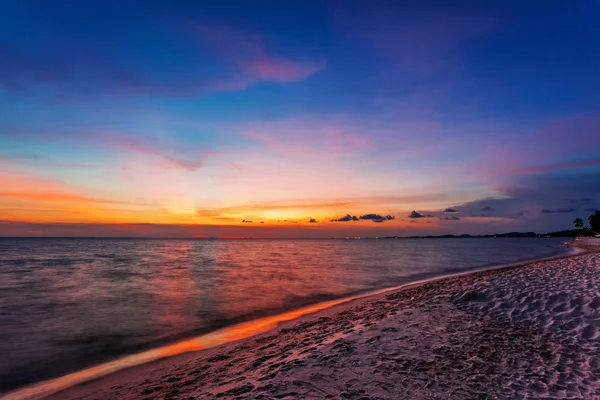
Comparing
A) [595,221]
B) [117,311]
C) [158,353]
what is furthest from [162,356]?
[595,221]

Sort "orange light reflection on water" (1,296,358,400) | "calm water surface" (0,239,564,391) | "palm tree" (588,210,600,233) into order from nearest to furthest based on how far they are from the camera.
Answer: "orange light reflection on water" (1,296,358,400) → "calm water surface" (0,239,564,391) → "palm tree" (588,210,600,233)

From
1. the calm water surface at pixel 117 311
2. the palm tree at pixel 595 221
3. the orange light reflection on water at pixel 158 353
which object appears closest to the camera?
the orange light reflection on water at pixel 158 353

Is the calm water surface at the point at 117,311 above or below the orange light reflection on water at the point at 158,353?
below

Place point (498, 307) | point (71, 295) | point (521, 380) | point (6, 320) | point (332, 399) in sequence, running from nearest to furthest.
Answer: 1. point (332, 399)
2. point (521, 380)
3. point (498, 307)
4. point (6, 320)
5. point (71, 295)

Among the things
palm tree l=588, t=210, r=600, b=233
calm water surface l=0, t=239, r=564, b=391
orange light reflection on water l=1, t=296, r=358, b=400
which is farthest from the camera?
palm tree l=588, t=210, r=600, b=233

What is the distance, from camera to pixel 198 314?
1731 centimetres

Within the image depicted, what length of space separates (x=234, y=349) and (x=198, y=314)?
768 cm

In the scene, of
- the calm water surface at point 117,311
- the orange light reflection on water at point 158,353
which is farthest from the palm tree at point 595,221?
the orange light reflection on water at point 158,353

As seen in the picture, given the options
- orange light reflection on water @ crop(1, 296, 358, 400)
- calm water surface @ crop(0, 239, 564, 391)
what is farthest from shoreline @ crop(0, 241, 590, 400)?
calm water surface @ crop(0, 239, 564, 391)

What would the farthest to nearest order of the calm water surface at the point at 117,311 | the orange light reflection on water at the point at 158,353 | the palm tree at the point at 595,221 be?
the palm tree at the point at 595,221 < the calm water surface at the point at 117,311 < the orange light reflection on water at the point at 158,353

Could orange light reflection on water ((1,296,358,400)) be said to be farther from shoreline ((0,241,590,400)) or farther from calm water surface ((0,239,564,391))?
calm water surface ((0,239,564,391))

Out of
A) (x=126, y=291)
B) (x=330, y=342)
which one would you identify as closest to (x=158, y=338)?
(x=330, y=342)

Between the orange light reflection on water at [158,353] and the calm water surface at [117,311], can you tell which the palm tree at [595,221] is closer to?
the calm water surface at [117,311]

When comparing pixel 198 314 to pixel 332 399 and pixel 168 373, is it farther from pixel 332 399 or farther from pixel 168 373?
pixel 332 399
